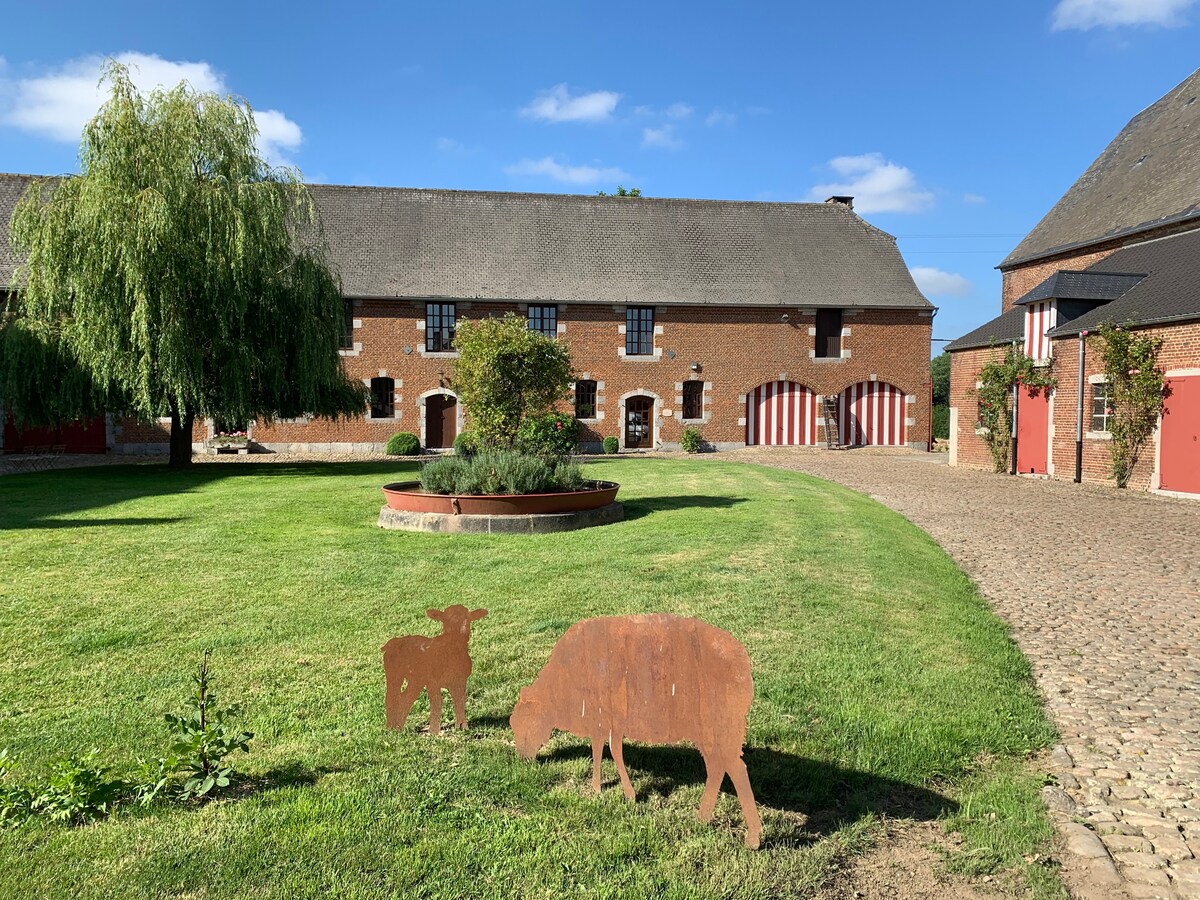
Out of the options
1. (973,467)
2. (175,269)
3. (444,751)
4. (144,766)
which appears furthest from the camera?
(973,467)

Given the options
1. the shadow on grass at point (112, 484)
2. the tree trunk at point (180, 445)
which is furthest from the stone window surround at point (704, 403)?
the tree trunk at point (180, 445)

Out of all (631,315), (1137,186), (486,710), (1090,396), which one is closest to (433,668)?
(486,710)

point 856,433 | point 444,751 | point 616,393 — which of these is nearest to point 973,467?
point 856,433

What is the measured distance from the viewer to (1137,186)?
20.9m

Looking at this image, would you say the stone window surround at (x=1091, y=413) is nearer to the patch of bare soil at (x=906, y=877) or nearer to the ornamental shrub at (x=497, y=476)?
the ornamental shrub at (x=497, y=476)

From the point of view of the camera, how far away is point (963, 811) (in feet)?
10.7

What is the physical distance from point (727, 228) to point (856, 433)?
27.8ft

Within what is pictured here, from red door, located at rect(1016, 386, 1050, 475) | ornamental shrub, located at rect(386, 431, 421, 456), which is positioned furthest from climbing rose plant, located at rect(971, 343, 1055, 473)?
ornamental shrub, located at rect(386, 431, 421, 456)

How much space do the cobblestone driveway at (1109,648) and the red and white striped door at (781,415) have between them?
43.3 feet

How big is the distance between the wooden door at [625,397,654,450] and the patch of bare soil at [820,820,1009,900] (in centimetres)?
2415

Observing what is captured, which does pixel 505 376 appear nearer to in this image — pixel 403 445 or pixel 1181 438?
pixel 1181 438

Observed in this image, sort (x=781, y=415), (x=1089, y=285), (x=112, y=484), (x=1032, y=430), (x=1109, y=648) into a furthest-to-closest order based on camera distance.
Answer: (x=781, y=415) → (x=1032, y=430) → (x=1089, y=285) → (x=112, y=484) → (x=1109, y=648)

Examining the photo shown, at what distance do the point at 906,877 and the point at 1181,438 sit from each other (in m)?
15.2

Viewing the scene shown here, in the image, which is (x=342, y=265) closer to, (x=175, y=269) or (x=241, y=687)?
(x=175, y=269)
